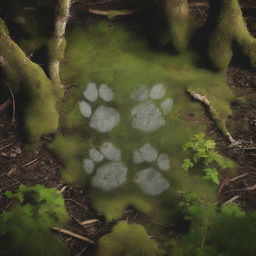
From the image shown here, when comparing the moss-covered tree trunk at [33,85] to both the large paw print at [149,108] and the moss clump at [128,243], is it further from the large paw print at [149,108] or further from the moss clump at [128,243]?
the moss clump at [128,243]

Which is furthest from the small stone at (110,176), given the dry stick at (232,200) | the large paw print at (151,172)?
the dry stick at (232,200)

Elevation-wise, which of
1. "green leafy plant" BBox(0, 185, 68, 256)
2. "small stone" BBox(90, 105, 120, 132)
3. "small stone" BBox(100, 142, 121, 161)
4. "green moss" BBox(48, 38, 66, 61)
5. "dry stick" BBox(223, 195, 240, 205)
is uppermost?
"green moss" BBox(48, 38, 66, 61)

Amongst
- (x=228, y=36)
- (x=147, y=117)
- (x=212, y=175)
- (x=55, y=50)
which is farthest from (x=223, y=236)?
(x=55, y=50)

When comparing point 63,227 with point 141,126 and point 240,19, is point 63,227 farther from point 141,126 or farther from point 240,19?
point 240,19

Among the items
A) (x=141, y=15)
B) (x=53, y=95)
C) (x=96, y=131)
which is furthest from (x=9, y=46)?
(x=141, y=15)

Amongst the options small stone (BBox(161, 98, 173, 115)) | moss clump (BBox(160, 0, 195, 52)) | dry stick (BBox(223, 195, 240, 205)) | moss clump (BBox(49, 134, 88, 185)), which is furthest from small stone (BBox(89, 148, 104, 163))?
moss clump (BBox(160, 0, 195, 52))

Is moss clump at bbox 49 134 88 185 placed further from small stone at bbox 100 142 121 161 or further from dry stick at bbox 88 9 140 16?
dry stick at bbox 88 9 140 16
